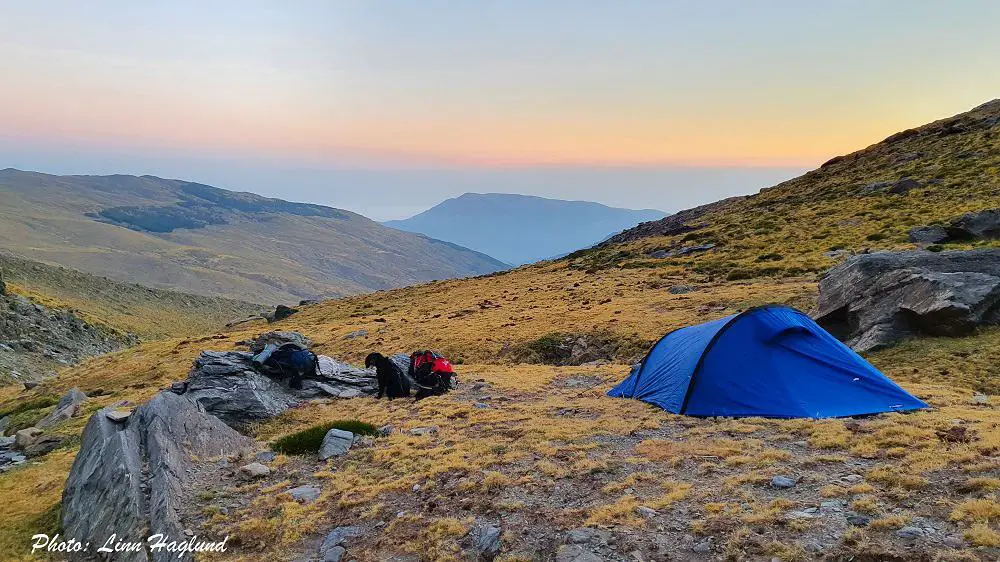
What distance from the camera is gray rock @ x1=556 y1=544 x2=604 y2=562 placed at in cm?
770

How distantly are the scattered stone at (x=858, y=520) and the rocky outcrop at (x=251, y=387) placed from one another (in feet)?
53.3

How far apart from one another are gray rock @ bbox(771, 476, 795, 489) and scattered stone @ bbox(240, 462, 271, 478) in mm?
11096

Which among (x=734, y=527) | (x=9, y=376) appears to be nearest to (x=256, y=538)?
(x=734, y=527)

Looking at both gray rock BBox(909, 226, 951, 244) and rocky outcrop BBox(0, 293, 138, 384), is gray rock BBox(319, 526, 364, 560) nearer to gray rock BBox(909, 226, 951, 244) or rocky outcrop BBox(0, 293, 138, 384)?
gray rock BBox(909, 226, 951, 244)

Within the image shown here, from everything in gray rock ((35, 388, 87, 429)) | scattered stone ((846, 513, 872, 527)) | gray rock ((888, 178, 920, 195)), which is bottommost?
gray rock ((35, 388, 87, 429))

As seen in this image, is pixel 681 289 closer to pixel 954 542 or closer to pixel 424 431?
pixel 424 431

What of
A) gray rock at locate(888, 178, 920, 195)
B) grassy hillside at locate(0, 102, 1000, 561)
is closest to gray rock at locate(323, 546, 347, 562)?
grassy hillside at locate(0, 102, 1000, 561)

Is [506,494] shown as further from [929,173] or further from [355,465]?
[929,173]

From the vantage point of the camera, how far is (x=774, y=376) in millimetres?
14594

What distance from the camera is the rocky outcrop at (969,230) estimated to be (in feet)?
108

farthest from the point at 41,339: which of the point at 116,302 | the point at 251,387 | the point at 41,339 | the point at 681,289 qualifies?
the point at 681,289

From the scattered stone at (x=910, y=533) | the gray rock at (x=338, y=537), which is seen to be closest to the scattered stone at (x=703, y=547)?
the scattered stone at (x=910, y=533)

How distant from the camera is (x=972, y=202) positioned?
46.0 m

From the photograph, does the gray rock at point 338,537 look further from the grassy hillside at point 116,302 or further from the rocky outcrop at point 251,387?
Result: the grassy hillside at point 116,302
